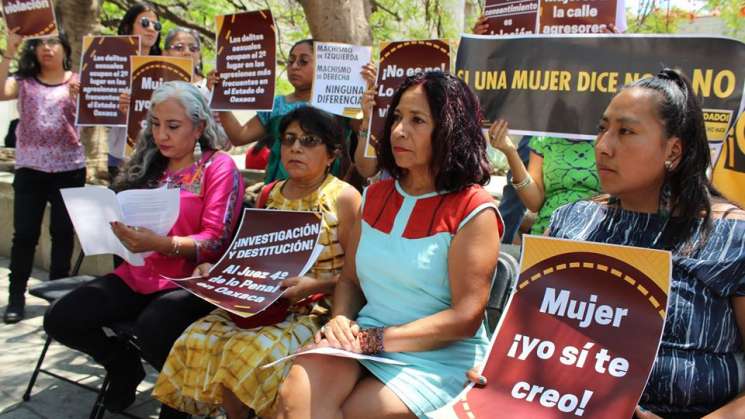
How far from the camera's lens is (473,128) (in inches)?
97.4

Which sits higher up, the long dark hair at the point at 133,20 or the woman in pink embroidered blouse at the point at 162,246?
the long dark hair at the point at 133,20

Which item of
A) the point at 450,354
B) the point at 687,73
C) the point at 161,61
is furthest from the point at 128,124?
the point at 687,73

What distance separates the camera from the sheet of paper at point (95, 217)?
3090 mm

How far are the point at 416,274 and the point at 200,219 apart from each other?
4.72ft

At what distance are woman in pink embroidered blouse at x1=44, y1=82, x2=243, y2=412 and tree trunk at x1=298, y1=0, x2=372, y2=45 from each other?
4.48 ft

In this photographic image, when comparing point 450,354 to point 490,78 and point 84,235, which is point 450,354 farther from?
point 84,235

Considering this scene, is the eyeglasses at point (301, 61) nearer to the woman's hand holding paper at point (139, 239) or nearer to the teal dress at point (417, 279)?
the woman's hand holding paper at point (139, 239)

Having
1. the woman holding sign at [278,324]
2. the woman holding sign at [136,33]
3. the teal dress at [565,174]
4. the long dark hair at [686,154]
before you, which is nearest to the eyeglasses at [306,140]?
the woman holding sign at [278,324]

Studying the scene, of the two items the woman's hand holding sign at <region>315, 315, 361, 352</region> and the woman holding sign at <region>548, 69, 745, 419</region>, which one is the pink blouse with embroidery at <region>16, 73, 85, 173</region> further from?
→ the woman holding sign at <region>548, 69, 745, 419</region>

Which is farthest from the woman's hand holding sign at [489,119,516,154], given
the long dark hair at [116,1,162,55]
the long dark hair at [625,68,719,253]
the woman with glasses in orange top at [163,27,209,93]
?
the long dark hair at [116,1,162,55]

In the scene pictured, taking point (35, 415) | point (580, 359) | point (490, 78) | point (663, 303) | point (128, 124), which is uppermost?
point (490, 78)

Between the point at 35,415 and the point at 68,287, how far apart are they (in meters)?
0.70

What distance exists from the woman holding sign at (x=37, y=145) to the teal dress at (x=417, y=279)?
3.33 meters

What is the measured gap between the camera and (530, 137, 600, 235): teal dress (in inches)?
116
